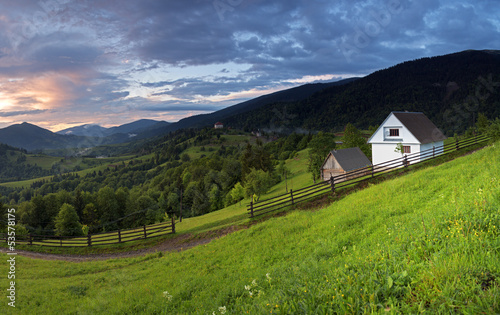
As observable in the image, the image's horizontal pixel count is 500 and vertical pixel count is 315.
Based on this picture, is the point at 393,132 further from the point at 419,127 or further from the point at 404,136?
the point at 419,127

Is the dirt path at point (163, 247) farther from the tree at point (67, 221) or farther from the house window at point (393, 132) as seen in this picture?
the tree at point (67, 221)

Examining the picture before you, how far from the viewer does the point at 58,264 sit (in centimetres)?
1766

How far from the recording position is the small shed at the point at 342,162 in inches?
1898

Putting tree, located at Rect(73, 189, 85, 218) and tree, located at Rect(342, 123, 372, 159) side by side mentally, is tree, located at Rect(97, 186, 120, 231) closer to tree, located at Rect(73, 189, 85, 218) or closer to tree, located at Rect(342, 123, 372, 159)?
tree, located at Rect(73, 189, 85, 218)

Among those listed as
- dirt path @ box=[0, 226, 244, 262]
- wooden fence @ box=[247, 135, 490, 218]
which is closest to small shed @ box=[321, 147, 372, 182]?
wooden fence @ box=[247, 135, 490, 218]

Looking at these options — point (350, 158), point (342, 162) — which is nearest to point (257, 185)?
point (342, 162)

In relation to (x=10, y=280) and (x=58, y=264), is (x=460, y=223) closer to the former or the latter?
(x=10, y=280)

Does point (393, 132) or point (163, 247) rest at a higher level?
point (393, 132)

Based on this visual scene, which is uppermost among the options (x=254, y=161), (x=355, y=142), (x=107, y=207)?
(x=355, y=142)

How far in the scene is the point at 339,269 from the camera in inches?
209

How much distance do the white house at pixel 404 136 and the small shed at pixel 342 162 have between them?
8383 millimetres

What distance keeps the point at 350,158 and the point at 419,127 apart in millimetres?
14633

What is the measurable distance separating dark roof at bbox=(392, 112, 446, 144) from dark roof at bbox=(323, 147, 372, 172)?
45.0 ft

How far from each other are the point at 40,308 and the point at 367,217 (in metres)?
12.8
